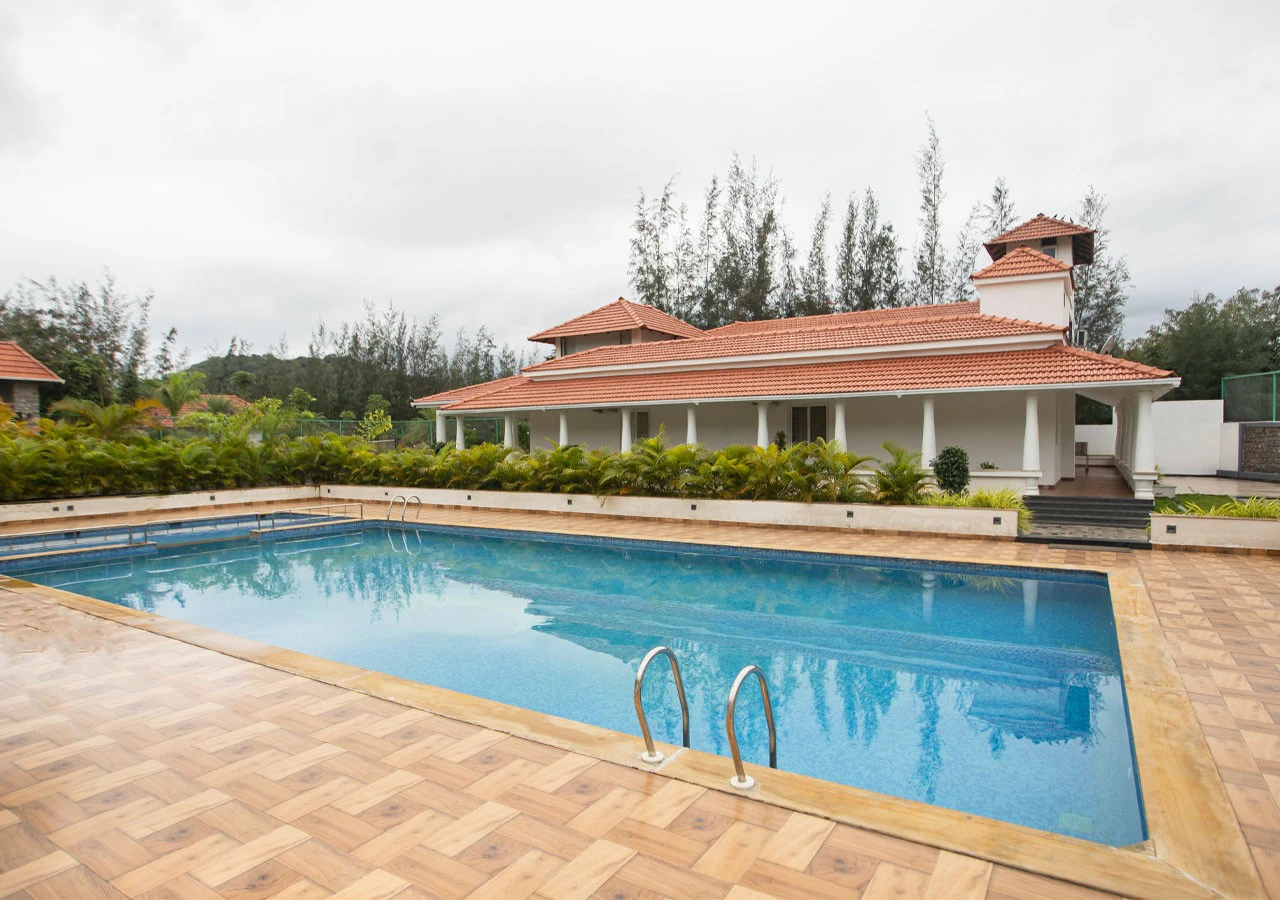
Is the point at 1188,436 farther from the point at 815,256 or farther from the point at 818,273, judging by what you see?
the point at 815,256

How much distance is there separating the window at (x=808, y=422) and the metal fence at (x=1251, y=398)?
1109cm

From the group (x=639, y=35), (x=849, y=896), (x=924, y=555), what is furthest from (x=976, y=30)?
(x=849, y=896)

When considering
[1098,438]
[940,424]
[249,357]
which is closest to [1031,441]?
[940,424]

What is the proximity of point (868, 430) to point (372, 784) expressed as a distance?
16.5 meters

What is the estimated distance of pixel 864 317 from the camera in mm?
23688

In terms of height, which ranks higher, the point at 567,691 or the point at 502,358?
the point at 502,358

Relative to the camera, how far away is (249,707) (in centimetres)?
459

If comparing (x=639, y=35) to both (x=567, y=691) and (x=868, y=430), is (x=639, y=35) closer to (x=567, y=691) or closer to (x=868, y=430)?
(x=868, y=430)

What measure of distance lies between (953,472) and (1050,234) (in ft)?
40.6

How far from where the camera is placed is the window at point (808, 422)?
19.1m

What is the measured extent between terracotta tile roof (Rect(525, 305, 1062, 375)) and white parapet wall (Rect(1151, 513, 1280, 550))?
6.12 meters

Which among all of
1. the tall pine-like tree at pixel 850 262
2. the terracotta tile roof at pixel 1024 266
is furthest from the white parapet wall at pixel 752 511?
the tall pine-like tree at pixel 850 262

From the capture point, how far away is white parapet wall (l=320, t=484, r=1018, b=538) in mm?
12320

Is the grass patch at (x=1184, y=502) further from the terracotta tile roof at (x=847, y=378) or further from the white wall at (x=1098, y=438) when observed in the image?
the white wall at (x=1098, y=438)
